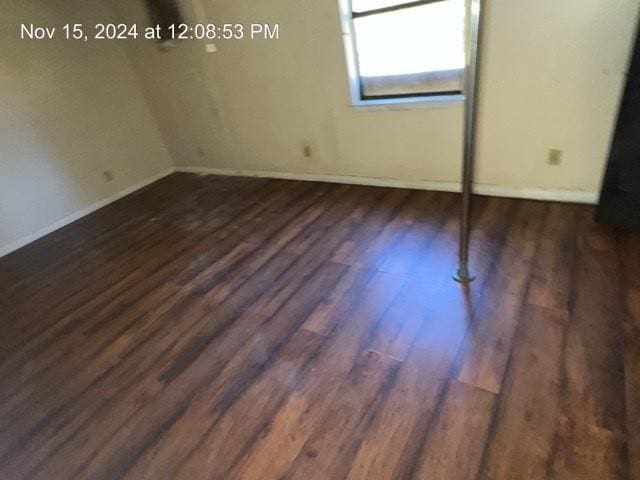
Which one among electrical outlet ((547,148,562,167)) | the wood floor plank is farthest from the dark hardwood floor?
electrical outlet ((547,148,562,167))

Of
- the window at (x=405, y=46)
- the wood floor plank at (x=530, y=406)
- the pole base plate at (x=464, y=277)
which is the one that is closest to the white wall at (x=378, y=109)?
the window at (x=405, y=46)

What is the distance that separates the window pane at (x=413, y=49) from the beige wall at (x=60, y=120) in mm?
2834

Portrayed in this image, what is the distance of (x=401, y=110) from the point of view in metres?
2.70

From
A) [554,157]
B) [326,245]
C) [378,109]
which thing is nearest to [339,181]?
[378,109]

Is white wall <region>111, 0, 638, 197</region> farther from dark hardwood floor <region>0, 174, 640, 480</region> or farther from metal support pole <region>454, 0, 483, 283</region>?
metal support pole <region>454, 0, 483, 283</region>

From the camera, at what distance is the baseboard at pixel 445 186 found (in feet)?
7.79

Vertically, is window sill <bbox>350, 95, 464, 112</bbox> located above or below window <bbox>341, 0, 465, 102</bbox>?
below

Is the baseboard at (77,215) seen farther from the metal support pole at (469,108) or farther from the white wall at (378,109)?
the metal support pole at (469,108)

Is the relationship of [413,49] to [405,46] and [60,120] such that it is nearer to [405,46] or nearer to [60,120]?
[405,46]

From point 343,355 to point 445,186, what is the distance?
5.74 feet

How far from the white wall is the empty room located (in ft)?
0.05

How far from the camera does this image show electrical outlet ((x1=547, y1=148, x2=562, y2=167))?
2306 mm
